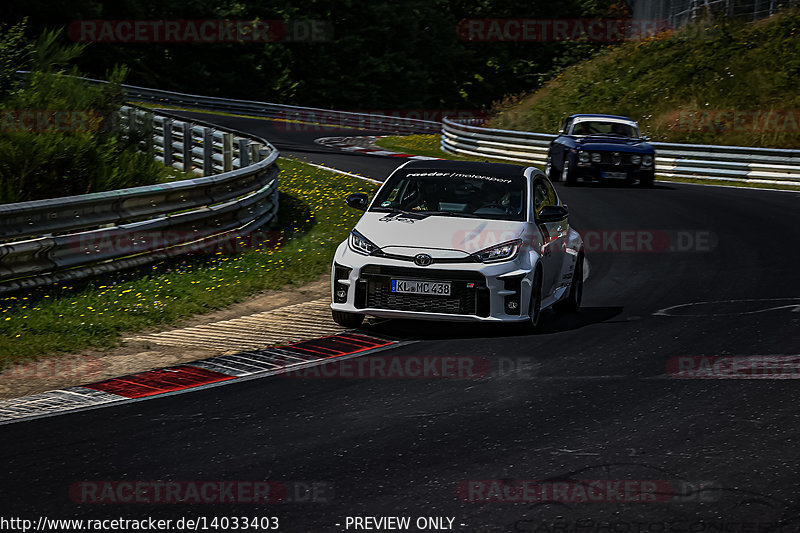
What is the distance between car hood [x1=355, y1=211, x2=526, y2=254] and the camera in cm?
1011

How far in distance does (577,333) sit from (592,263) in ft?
15.6

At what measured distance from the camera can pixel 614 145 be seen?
82.6 feet

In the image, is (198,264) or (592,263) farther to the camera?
(592,263)

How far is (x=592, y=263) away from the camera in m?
15.0

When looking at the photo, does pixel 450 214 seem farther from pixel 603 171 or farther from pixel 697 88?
pixel 697 88

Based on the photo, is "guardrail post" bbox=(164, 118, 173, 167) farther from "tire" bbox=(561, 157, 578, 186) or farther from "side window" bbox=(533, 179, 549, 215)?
"side window" bbox=(533, 179, 549, 215)

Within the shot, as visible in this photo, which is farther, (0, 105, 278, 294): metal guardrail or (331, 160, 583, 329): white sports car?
(0, 105, 278, 294): metal guardrail

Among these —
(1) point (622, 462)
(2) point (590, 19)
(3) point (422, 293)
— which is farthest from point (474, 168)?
(2) point (590, 19)

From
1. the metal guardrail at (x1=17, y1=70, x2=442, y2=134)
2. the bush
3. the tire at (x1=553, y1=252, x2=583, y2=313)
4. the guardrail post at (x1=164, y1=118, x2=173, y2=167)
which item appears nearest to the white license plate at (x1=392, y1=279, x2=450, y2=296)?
the tire at (x1=553, y1=252, x2=583, y2=313)

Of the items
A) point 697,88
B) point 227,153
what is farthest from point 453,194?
point 697,88

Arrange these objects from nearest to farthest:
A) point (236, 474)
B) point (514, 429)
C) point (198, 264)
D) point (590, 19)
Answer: point (236, 474) → point (514, 429) → point (198, 264) → point (590, 19)

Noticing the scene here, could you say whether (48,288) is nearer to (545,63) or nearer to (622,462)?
(622,462)

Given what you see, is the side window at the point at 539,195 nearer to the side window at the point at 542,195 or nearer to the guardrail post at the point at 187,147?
the side window at the point at 542,195

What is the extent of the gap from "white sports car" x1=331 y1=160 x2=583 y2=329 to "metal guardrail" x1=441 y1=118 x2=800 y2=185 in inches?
739
